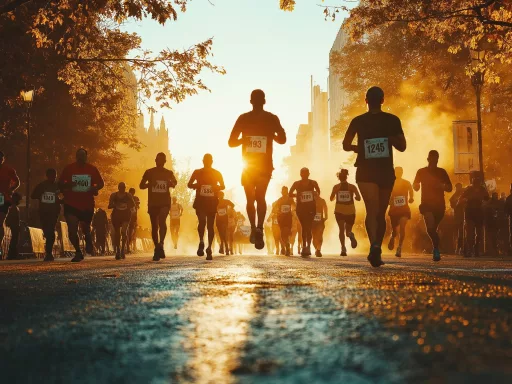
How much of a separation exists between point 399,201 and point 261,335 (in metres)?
14.6

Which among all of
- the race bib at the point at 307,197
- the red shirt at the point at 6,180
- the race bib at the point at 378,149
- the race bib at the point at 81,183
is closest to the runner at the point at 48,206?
the red shirt at the point at 6,180

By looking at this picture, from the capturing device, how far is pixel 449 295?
15.4 ft

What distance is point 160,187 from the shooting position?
14.3m

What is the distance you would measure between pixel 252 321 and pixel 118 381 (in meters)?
1.35

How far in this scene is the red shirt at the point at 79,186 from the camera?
44.5 feet

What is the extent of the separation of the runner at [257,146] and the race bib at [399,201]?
718cm

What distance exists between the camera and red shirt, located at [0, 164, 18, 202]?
45.0 ft

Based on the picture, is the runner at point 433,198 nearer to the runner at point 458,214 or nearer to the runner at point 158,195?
the runner at point 158,195

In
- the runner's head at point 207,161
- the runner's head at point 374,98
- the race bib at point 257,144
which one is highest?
the runner's head at point 374,98

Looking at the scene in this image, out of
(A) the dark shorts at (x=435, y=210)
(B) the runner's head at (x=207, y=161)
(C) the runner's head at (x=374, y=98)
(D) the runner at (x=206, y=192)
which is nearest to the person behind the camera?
(C) the runner's head at (x=374, y=98)

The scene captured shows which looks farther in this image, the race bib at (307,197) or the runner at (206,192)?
the race bib at (307,197)

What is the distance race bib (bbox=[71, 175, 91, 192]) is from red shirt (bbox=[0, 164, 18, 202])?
1223mm

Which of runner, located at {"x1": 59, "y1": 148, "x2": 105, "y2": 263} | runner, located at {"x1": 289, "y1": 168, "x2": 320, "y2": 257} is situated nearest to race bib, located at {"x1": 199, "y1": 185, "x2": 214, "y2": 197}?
runner, located at {"x1": 59, "y1": 148, "x2": 105, "y2": 263}

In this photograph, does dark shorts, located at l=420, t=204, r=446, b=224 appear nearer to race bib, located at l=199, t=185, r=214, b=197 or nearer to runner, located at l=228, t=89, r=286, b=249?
race bib, located at l=199, t=185, r=214, b=197
